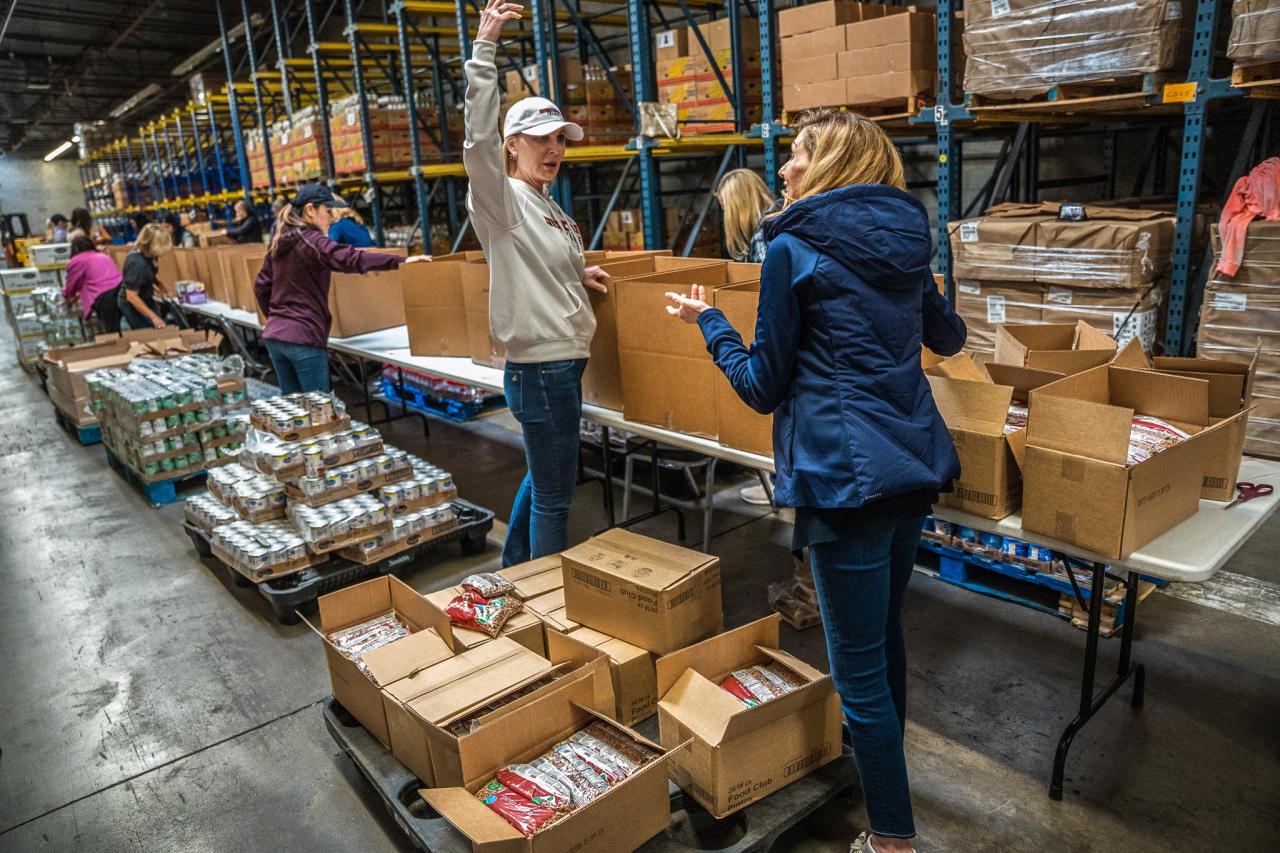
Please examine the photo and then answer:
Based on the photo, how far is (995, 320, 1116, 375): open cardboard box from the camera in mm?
2387

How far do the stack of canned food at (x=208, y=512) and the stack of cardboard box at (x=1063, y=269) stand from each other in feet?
12.2

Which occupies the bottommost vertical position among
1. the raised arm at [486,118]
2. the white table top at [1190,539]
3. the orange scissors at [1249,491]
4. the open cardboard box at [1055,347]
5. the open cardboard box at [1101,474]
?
the white table top at [1190,539]

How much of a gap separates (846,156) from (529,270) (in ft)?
4.60

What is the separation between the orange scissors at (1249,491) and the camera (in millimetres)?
2170

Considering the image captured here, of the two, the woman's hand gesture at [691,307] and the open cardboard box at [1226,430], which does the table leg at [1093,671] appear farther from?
the woman's hand gesture at [691,307]

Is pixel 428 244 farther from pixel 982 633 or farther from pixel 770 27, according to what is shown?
pixel 982 633

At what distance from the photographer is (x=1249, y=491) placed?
Answer: 2.20 meters

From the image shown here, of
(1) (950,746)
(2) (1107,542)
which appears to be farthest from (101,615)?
(2) (1107,542)

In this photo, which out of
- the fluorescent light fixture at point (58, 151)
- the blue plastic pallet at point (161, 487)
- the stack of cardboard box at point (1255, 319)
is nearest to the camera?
the stack of cardboard box at point (1255, 319)

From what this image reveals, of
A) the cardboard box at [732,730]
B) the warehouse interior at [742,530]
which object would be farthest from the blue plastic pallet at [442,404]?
the cardboard box at [732,730]

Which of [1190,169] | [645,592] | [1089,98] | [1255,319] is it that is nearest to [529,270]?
[645,592]

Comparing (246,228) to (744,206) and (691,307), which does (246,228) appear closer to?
(744,206)

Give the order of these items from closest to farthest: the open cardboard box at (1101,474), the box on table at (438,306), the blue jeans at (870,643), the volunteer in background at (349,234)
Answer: the blue jeans at (870,643)
the open cardboard box at (1101,474)
the box on table at (438,306)
the volunteer in background at (349,234)

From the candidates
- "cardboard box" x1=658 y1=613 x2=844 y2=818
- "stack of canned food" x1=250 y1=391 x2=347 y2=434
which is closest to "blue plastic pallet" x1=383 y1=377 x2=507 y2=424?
"stack of canned food" x1=250 y1=391 x2=347 y2=434
